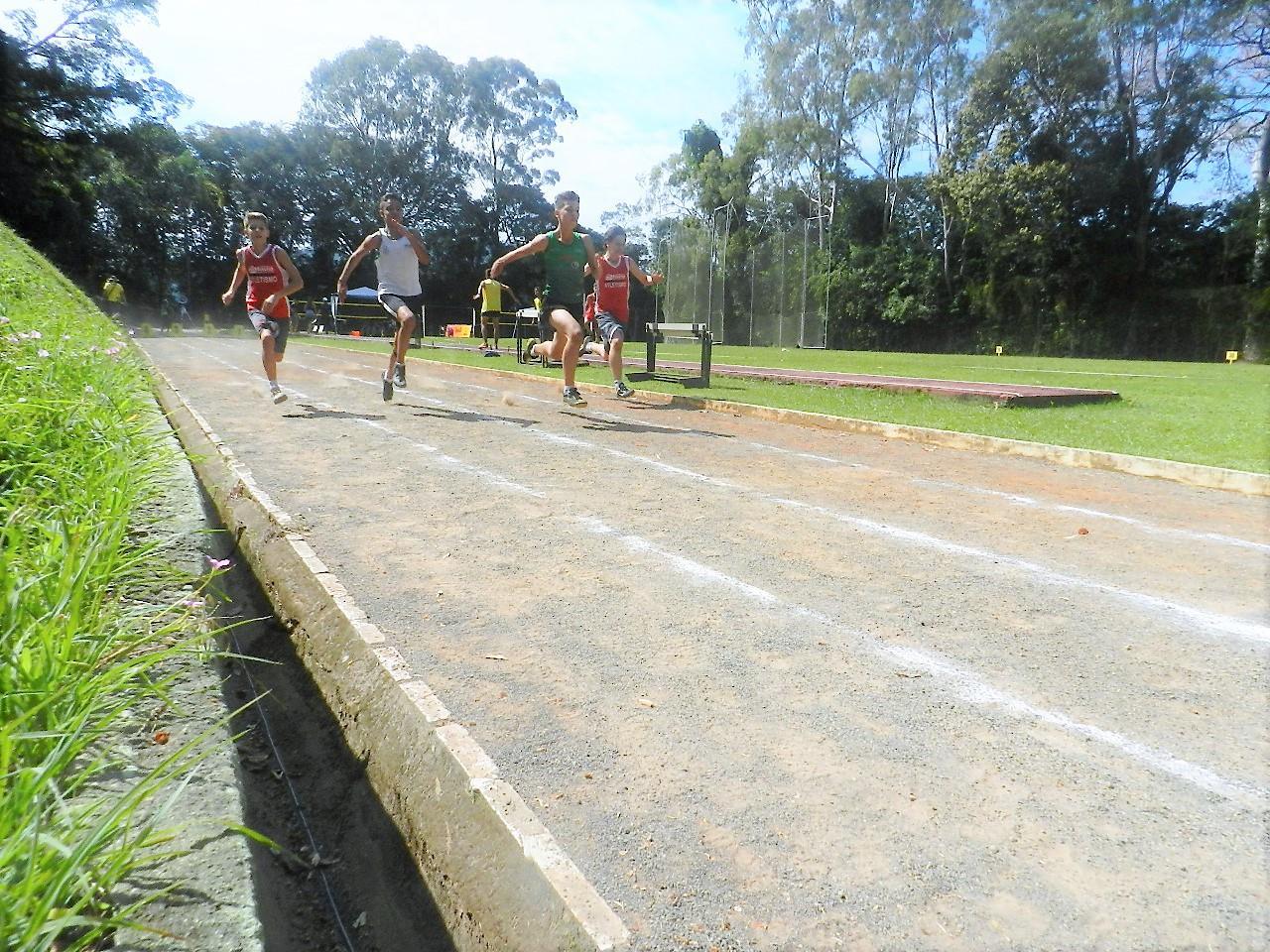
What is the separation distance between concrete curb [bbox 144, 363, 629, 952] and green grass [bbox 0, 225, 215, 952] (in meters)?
0.51

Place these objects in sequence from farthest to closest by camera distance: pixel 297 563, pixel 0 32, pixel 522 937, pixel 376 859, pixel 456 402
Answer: pixel 0 32 → pixel 456 402 → pixel 297 563 → pixel 376 859 → pixel 522 937

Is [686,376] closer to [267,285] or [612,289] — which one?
[612,289]

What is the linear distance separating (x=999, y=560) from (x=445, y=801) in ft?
10.0

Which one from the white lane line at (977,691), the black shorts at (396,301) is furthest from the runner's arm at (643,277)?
the white lane line at (977,691)

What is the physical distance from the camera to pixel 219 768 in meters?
1.82

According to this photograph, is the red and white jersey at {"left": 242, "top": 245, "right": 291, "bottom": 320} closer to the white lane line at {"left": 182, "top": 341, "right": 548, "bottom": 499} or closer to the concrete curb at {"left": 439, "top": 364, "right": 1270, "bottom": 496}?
the white lane line at {"left": 182, "top": 341, "right": 548, "bottom": 499}

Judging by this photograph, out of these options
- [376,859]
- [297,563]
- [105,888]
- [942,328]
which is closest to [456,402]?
[297,563]

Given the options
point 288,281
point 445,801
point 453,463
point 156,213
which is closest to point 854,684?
point 445,801

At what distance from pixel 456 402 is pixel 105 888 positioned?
9.70 metres

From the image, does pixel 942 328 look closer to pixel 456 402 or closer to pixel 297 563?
pixel 456 402

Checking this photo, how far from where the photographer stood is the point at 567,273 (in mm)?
10273

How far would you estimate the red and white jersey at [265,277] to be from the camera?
10.3 meters

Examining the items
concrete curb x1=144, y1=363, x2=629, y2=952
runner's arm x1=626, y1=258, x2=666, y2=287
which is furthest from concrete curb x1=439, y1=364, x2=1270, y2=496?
concrete curb x1=144, y1=363, x2=629, y2=952

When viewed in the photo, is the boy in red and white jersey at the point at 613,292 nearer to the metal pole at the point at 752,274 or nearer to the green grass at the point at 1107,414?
the green grass at the point at 1107,414
